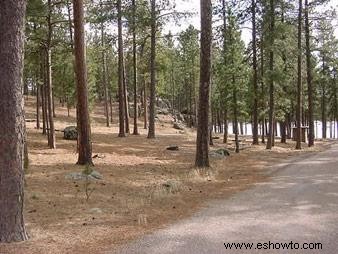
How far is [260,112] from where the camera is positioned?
130 feet

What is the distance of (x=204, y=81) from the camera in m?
16.8

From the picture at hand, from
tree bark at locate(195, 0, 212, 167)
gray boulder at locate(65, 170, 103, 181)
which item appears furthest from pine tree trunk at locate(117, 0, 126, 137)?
gray boulder at locate(65, 170, 103, 181)

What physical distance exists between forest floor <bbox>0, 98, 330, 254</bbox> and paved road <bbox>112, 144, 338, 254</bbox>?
2.05ft

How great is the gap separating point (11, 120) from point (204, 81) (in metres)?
10.2

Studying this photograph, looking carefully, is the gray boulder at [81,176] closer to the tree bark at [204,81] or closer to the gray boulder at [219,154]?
the tree bark at [204,81]

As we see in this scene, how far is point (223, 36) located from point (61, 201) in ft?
66.7

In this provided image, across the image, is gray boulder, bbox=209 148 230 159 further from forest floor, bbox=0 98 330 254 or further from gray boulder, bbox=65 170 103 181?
gray boulder, bbox=65 170 103 181

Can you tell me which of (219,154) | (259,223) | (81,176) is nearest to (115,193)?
(81,176)

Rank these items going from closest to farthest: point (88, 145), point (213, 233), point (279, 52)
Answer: point (213, 233), point (88, 145), point (279, 52)

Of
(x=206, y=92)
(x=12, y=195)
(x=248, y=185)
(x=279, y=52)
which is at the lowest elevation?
(x=248, y=185)

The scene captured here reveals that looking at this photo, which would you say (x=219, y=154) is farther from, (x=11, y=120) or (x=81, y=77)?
(x=11, y=120)

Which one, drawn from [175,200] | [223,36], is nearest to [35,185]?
[175,200]

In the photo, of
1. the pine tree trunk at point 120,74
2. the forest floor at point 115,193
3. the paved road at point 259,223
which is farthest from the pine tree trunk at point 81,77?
the pine tree trunk at point 120,74

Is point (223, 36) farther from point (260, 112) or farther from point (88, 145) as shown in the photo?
point (88, 145)
